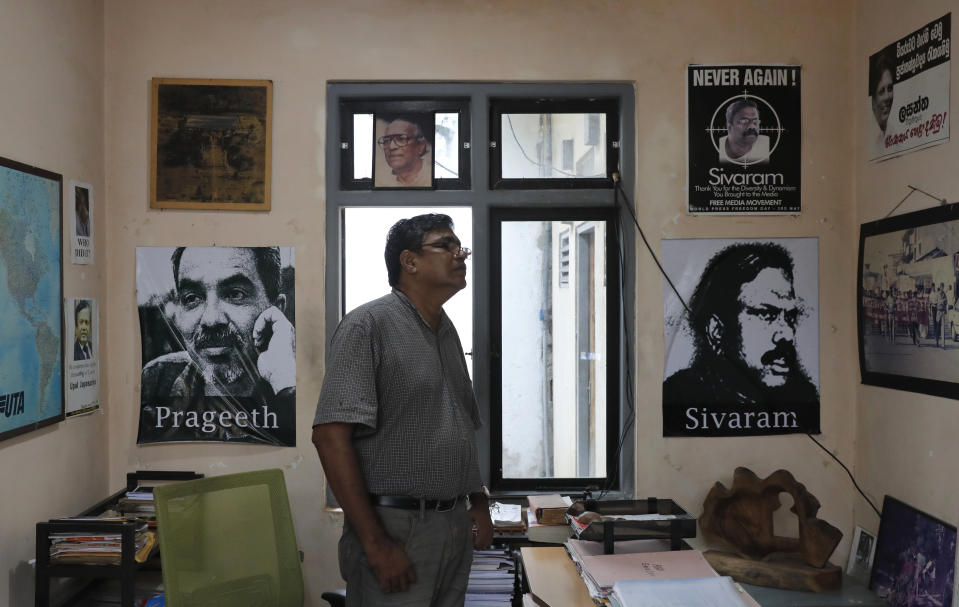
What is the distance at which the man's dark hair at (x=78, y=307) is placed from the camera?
310 cm

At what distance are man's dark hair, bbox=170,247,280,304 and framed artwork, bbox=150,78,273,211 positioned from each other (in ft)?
0.60

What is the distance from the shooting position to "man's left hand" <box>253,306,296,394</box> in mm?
3428

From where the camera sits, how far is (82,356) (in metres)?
3.16

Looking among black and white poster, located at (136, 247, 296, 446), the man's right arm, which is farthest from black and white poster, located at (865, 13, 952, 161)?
black and white poster, located at (136, 247, 296, 446)

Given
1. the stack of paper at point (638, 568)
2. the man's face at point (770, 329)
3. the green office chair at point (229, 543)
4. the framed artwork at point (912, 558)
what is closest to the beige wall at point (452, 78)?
the man's face at point (770, 329)

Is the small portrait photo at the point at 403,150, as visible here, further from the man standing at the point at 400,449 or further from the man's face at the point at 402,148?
the man standing at the point at 400,449

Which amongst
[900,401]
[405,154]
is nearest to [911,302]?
[900,401]

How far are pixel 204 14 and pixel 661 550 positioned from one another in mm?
2836

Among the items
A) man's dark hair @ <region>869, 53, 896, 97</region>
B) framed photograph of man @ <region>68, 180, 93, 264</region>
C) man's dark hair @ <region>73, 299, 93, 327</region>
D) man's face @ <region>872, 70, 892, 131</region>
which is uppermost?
man's dark hair @ <region>869, 53, 896, 97</region>

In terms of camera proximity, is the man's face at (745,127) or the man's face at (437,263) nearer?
the man's face at (437,263)

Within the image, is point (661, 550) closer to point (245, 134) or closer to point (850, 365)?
point (850, 365)

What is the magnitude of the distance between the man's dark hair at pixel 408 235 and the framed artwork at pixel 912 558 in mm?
2062

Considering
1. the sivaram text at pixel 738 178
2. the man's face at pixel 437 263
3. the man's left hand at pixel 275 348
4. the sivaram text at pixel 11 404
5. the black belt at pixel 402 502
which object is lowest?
the black belt at pixel 402 502

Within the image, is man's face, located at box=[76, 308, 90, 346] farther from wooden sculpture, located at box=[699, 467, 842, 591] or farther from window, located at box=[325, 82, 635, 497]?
wooden sculpture, located at box=[699, 467, 842, 591]
